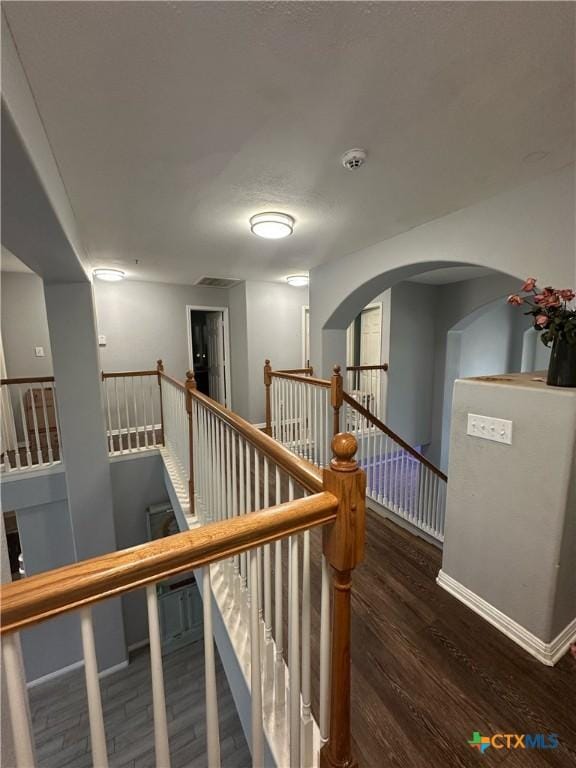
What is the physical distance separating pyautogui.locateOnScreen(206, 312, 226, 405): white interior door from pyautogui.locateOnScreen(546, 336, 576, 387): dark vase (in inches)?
197

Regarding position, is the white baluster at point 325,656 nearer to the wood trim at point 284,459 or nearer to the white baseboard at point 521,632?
the wood trim at point 284,459

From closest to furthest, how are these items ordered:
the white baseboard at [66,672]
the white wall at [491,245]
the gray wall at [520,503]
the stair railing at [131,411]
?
the gray wall at [520,503] → the white wall at [491,245] → the white baseboard at [66,672] → the stair railing at [131,411]

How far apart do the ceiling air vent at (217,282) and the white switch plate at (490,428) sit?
13.4 feet

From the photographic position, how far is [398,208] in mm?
2441

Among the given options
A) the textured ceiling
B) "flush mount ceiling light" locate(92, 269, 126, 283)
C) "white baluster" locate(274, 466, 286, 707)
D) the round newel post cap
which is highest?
the textured ceiling

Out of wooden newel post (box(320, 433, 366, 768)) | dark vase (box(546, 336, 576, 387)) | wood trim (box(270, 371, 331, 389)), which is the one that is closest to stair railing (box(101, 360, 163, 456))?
wood trim (box(270, 371, 331, 389))

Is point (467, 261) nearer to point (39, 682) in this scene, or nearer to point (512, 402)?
point (512, 402)

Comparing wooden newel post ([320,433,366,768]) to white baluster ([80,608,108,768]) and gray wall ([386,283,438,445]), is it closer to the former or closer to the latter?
white baluster ([80,608,108,768])

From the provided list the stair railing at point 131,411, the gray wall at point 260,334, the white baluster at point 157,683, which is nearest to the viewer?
the white baluster at point 157,683

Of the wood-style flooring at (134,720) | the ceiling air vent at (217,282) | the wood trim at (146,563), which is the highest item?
the ceiling air vent at (217,282)


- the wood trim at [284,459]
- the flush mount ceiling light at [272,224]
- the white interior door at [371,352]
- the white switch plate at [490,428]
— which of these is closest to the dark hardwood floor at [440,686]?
the white switch plate at [490,428]

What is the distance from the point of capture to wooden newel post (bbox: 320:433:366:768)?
31.8 inches

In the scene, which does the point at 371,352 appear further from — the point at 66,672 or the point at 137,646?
the point at 66,672

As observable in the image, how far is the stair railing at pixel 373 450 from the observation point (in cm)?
296
